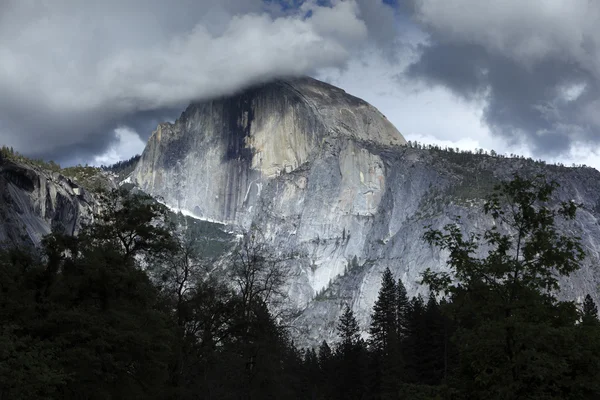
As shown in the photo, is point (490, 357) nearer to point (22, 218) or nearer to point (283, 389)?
point (283, 389)

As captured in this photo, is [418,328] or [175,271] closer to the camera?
Answer: [175,271]

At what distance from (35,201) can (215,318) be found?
13953 centimetres

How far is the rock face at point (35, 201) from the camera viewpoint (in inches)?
4355

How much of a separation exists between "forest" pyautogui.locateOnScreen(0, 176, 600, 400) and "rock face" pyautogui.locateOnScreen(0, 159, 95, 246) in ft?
245

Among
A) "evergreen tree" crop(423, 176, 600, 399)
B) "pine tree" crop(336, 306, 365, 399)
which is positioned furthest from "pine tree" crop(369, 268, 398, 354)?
"evergreen tree" crop(423, 176, 600, 399)

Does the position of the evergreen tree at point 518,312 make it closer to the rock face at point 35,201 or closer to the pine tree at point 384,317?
the pine tree at point 384,317

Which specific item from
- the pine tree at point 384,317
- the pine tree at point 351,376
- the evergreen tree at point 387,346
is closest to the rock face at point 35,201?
the pine tree at point 384,317

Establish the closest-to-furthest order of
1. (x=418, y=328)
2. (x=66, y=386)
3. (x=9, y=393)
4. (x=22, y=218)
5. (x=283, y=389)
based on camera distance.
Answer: (x=9, y=393), (x=66, y=386), (x=283, y=389), (x=418, y=328), (x=22, y=218)

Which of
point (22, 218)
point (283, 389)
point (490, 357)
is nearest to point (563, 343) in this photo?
point (490, 357)

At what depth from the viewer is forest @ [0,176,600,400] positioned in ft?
47.6

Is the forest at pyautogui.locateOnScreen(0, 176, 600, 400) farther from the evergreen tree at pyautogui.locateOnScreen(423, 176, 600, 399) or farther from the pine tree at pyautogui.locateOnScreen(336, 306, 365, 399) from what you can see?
the pine tree at pyautogui.locateOnScreen(336, 306, 365, 399)

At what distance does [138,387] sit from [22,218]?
365ft

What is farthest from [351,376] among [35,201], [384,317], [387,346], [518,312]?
[35,201]

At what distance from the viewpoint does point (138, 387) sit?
25.0 meters
